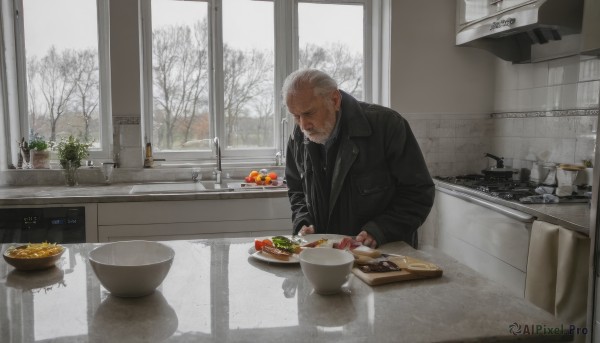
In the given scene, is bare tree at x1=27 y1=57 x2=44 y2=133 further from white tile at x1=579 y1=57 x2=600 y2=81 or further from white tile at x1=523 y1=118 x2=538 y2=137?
white tile at x1=579 y1=57 x2=600 y2=81

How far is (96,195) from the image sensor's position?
9.68ft

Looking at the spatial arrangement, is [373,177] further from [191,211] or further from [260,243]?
[191,211]

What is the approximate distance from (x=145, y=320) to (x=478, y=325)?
705 mm

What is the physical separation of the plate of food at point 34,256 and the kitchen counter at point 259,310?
25 millimetres

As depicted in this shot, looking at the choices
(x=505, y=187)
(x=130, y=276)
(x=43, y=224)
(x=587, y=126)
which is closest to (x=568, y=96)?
(x=587, y=126)

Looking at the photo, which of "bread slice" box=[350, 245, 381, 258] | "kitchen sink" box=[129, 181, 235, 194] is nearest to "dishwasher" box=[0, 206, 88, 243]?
"kitchen sink" box=[129, 181, 235, 194]

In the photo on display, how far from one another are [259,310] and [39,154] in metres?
2.96

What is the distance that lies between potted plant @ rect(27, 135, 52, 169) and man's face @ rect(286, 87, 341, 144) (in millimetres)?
2323

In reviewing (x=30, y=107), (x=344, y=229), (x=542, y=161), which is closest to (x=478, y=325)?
(x=344, y=229)

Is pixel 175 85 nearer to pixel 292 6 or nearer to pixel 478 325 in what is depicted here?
pixel 292 6

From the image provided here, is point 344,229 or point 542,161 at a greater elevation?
point 542,161

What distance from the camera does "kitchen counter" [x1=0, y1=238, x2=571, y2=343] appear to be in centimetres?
100

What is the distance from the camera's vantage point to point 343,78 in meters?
4.01

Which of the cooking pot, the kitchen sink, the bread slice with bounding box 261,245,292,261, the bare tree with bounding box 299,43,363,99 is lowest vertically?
the kitchen sink
